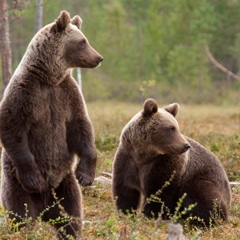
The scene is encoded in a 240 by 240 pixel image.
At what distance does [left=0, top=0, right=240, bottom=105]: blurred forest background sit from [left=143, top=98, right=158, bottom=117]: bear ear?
2346 centimetres

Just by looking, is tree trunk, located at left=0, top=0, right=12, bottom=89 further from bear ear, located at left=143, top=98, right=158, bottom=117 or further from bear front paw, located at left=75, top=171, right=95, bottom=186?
bear front paw, located at left=75, top=171, right=95, bottom=186

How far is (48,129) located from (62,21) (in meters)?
0.95

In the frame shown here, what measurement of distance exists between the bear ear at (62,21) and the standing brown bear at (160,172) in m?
1.53

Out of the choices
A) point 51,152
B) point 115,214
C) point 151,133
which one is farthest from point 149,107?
point 51,152

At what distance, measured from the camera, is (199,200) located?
22.4 feet

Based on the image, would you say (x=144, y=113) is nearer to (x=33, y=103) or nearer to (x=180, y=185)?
(x=180, y=185)

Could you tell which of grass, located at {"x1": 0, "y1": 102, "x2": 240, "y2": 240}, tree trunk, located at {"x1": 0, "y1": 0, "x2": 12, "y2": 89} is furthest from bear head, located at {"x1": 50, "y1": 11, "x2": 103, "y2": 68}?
tree trunk, located at {"x1": 0, "y1": 0, "x2": 12, "y2": 89}

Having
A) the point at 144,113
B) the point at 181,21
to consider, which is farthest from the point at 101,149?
the point at 181,21

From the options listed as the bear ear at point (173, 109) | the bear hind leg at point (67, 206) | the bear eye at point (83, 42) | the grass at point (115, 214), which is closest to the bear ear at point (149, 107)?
the bear ear at point (173, 109)

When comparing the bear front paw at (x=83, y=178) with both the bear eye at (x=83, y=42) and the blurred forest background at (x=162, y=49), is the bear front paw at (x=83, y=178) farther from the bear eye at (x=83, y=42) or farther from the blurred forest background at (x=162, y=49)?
the blurred forest background at (x=162, y=49)

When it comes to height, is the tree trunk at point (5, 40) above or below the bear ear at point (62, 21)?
below

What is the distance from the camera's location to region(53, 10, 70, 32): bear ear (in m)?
5.58

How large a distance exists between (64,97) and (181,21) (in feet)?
110

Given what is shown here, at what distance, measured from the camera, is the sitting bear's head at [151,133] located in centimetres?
688
